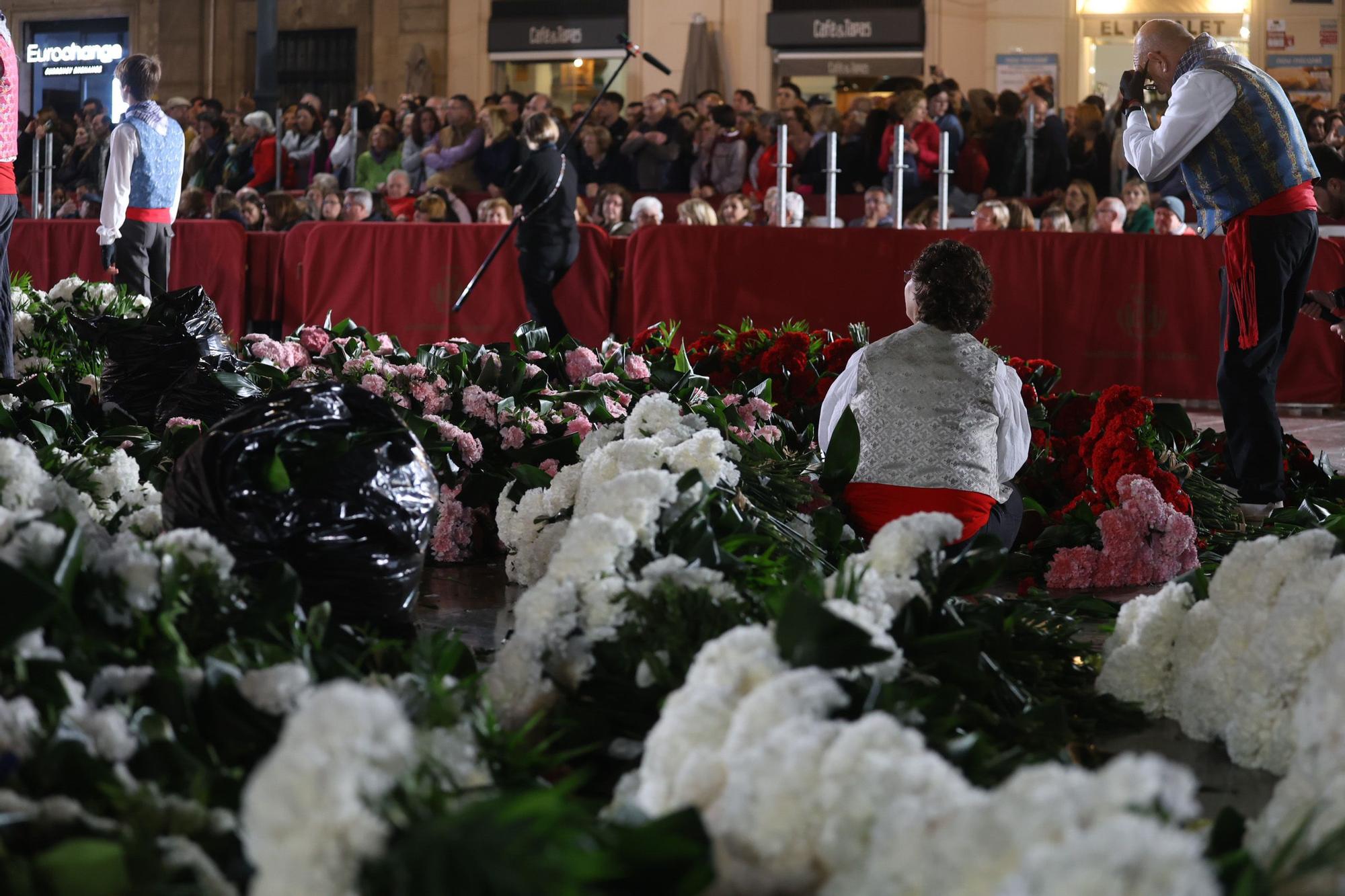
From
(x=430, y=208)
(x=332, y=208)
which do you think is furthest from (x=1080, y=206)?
(x=332, y=208)

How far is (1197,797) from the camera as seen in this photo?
193 cm

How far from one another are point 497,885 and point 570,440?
107 inches

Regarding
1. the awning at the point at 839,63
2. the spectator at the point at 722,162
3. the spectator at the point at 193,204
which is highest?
the awning at the point at 839,63

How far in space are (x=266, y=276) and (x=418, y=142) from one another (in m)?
3.00

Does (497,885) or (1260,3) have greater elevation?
(1260,3)

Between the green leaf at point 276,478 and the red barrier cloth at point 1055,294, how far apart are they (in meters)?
6.03

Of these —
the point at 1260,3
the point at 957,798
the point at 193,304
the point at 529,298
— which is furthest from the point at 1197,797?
the point at 1260,3

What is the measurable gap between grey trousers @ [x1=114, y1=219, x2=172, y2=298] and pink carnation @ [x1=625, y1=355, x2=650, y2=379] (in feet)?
14.1

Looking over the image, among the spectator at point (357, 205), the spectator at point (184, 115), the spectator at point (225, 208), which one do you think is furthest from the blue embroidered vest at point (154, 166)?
the spectator at point (184, 115)

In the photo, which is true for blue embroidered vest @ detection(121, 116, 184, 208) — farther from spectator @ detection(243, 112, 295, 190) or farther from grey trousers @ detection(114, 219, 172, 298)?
spectator @ detection(243, 112, 295, 190)

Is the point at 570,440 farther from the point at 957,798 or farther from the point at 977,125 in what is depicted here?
the point at 977,125

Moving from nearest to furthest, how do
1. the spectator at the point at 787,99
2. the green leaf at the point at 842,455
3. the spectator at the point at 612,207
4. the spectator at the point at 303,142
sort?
the green leaf at the point at 842,455, the spectator at the point at 612,207, the spectator at the point at 787,99, the spectator at the point at 303,142

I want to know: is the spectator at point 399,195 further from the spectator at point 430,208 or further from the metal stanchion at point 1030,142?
the metal stanchion at point 1030,142

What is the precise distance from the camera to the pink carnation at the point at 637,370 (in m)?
4.21
